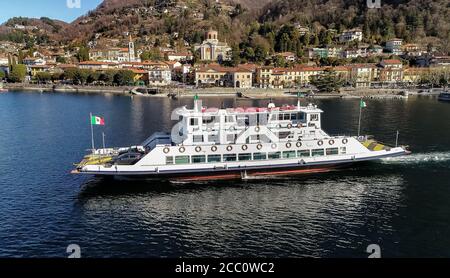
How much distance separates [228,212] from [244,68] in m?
96.4

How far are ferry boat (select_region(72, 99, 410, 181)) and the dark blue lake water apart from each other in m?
1.24

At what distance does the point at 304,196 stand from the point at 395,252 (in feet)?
28.2

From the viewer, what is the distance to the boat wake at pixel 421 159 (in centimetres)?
3431

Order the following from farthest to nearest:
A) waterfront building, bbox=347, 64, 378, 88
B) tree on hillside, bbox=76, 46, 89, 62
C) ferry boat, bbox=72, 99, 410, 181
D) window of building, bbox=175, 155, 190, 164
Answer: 1. tree on hillside, bbox=76, 46, 89, 62
2. waterfront building, bbox=347, 64, 378, 88
3. window of building, bbox=175, 155, 190, 164
4. ferry boat, bbox=72, 99, 410, 181

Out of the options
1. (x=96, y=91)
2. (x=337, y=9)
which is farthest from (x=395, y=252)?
(x=337, y=9)

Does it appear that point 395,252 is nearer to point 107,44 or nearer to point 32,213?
point 32,213

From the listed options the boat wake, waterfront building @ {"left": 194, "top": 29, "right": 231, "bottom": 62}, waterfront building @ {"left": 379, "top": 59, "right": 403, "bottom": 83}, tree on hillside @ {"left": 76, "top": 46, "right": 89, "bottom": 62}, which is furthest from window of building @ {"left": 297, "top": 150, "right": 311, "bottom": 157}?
tree on hillside @ {"left": 76, "top": 46, "right": 89, "bottom": 62}

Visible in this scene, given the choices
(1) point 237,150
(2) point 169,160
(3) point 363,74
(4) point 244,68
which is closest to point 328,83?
(3) point 363,74

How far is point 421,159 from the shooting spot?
115 feet

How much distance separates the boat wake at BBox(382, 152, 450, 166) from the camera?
34.3 m

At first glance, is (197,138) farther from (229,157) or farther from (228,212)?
(228,212)

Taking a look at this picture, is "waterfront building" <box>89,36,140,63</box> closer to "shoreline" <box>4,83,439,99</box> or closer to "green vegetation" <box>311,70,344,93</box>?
"shoreline" <box>4,83,439,99</box>
